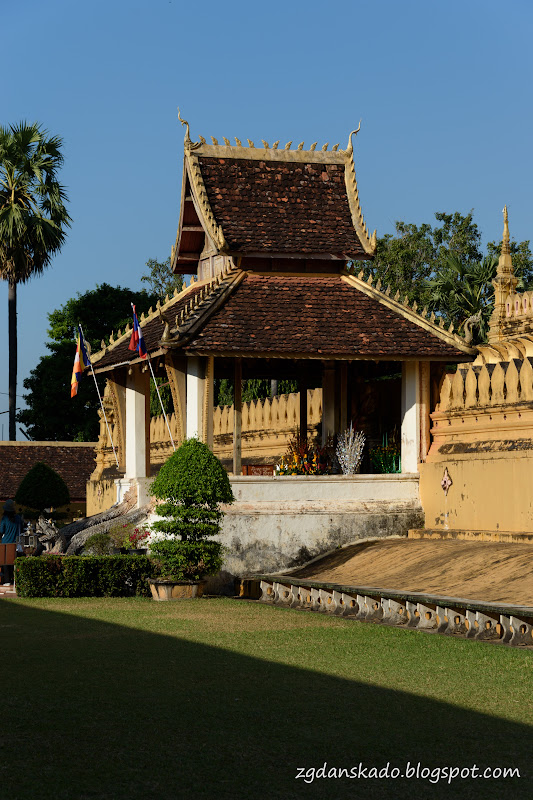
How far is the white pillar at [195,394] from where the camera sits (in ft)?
65.8

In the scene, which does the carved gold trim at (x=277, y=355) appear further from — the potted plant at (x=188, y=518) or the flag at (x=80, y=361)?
the flag at (x=80, y=361)

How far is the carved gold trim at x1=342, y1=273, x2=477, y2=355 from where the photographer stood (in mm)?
20453

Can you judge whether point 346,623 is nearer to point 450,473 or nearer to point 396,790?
point 450,473

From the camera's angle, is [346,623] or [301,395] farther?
[301,395]

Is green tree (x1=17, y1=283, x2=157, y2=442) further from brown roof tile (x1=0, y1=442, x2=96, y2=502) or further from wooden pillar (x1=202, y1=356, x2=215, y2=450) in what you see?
wooden pillar (x1=202, y1=356, x2=215, y2=450)

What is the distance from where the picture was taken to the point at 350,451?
21.2m

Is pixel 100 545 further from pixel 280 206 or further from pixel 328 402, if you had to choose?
pixel 280 206

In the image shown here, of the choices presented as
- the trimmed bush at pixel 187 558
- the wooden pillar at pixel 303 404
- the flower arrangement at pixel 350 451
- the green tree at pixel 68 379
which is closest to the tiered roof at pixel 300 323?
the flower arrangement at pixel 350 451

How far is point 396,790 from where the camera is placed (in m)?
6.57

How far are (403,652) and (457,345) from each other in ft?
31.6

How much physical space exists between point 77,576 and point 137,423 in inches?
216

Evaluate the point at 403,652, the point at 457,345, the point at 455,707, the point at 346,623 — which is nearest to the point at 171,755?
the point at 455,707

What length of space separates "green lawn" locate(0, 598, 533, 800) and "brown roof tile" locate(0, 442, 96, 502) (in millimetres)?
29570

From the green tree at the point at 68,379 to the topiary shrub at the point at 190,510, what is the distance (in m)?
34.1
